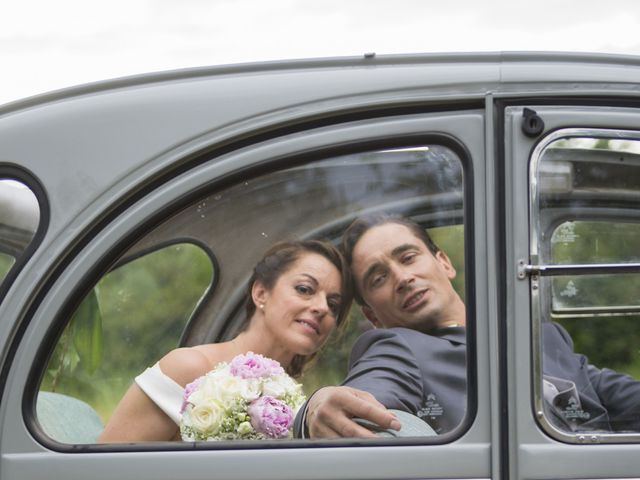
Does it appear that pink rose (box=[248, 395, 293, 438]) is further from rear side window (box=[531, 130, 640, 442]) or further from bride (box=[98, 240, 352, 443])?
rear side window (box=[531, 130, 640, 442])

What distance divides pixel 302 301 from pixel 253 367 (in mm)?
242

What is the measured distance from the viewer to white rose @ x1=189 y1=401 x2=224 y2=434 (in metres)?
2.60

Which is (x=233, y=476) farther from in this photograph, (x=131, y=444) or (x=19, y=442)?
(x=19, y=442)

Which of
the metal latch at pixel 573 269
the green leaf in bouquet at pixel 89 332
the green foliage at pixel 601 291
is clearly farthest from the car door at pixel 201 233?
the green foliage at pixel 601 291

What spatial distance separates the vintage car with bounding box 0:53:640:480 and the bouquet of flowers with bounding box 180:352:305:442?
49 mm

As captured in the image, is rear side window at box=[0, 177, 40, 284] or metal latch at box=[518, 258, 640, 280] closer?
metal latch at box=[518, 258, 640, 280]

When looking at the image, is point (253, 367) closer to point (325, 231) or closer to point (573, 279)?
point (325, 231)

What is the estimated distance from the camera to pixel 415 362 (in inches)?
103

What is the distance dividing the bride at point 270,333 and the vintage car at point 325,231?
0.13 ft

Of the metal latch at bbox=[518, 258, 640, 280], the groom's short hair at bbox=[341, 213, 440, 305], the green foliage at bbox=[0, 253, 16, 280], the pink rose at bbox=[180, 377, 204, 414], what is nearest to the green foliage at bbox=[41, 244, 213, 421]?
the pink rose at bbox=[180, 377, 204, 414]

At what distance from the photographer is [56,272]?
2.64 meters

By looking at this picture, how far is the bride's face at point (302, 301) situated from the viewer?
2.65 meters

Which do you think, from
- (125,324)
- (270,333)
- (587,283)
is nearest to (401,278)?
(270,333)

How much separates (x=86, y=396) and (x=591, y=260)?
152 cm
